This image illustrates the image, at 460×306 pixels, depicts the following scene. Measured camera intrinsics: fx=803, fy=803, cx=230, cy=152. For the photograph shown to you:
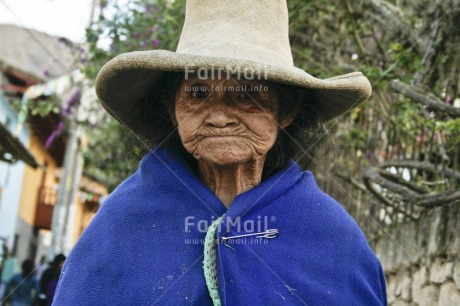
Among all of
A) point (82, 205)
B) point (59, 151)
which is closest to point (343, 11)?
point (59, 151)

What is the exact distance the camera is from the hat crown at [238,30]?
9.82 feet

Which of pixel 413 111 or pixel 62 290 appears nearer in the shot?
pixel 62 290

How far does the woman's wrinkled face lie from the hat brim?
10 cm

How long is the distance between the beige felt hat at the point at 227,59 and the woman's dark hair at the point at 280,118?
4cm

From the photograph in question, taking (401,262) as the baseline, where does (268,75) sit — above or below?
above

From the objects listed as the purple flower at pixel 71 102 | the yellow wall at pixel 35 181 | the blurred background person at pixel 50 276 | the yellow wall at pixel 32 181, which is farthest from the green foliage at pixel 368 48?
the yellow wall at pixel 32 181

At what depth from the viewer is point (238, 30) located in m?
3.07

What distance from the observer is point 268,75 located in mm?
2873

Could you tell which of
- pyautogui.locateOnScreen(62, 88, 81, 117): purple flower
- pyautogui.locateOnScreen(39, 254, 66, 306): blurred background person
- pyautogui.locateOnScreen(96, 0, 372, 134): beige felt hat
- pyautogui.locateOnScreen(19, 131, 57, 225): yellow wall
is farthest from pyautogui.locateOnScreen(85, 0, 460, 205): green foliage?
pyautogui.locateOnScreen(19, 131, 57, 225): yellow wall

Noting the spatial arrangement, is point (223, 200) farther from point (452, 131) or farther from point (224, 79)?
point (452, 131)

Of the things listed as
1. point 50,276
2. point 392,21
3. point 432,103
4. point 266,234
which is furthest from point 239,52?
point 50,276

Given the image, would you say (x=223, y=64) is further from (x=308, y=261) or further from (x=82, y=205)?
(x=82, y=205)

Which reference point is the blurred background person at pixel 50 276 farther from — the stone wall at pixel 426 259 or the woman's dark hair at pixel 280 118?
the woman's dark hair at pixel 280 118

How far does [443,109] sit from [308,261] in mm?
1910
